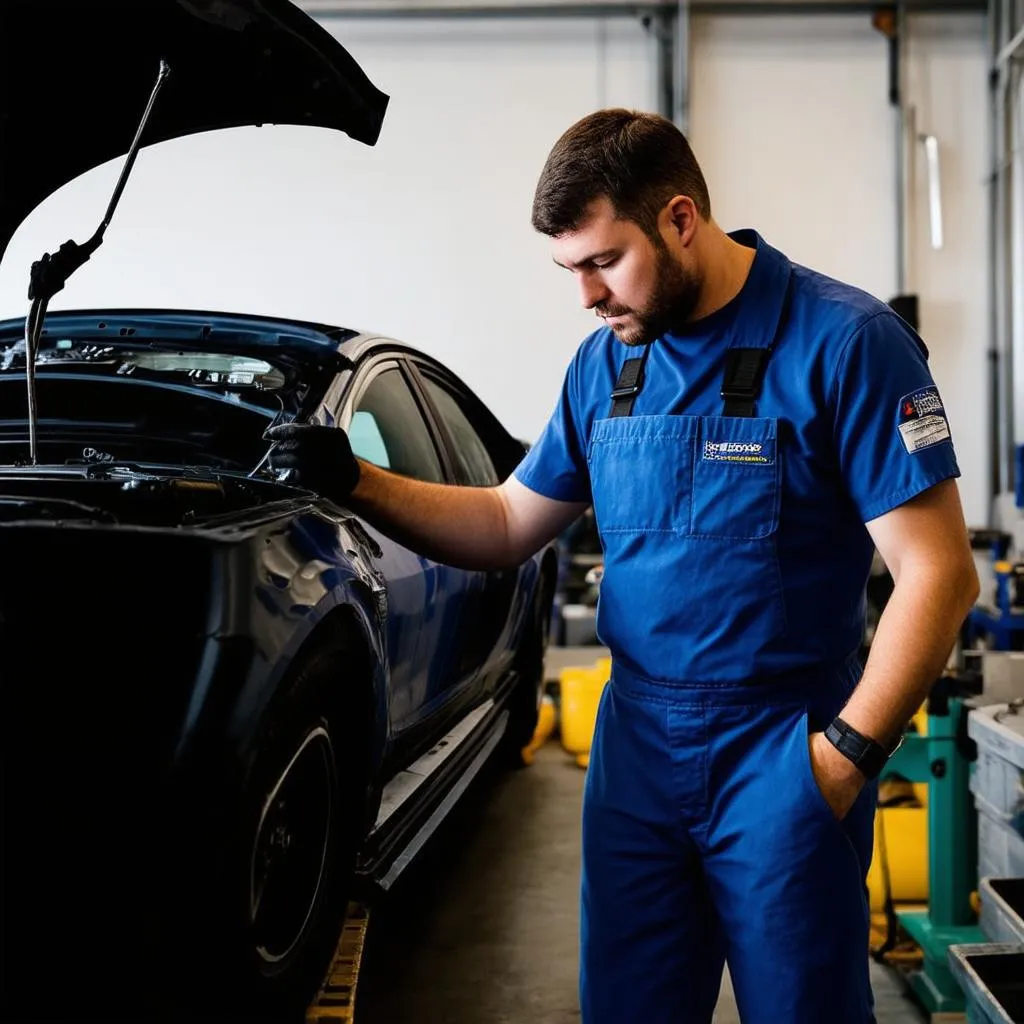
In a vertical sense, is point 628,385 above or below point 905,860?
above

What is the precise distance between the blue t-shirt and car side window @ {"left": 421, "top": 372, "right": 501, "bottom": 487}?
152 centimetres

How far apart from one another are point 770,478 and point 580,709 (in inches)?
115

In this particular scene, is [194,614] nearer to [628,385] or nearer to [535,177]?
[628,385]

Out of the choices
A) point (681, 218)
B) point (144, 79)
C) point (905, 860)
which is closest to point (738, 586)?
point (681, 218)

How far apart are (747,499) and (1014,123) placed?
21.3 feet

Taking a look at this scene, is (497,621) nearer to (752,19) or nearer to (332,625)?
(332,625)

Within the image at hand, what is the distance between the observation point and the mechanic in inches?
52.4

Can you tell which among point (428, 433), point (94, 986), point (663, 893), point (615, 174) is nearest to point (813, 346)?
point (615, 174)

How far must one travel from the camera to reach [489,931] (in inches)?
107

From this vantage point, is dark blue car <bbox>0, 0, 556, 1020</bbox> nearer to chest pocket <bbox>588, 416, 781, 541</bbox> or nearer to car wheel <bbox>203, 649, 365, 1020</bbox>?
car wheel <bbox>203, 649, 365, 1020</bbox>

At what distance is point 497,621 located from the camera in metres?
3.11

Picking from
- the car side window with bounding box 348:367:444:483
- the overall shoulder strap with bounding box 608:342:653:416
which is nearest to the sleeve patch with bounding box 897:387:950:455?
the overall shoulder strap with bounding box 608:342:653:416

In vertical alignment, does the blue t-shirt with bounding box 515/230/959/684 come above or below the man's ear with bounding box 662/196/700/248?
below

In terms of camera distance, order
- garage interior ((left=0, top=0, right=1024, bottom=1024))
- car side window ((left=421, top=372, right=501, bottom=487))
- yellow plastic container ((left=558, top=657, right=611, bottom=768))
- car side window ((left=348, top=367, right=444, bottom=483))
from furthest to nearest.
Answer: garage interior ((left=0, top=0, right=1024, bottom=1024)) → yellow plastic container ((left=558, top=657, right=611, bottom=768)) → car side window ((left=421, top=372, right=501, bottom=487)) → car side window ((left=348, top=367, right=444, bottom=483))
